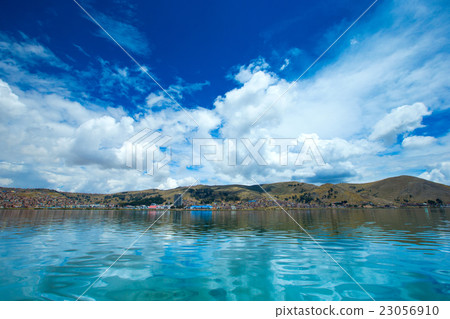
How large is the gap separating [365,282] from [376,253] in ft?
27.8

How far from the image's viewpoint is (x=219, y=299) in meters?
9.48

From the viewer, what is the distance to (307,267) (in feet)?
45.6

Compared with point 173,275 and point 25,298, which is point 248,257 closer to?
point 173,275
